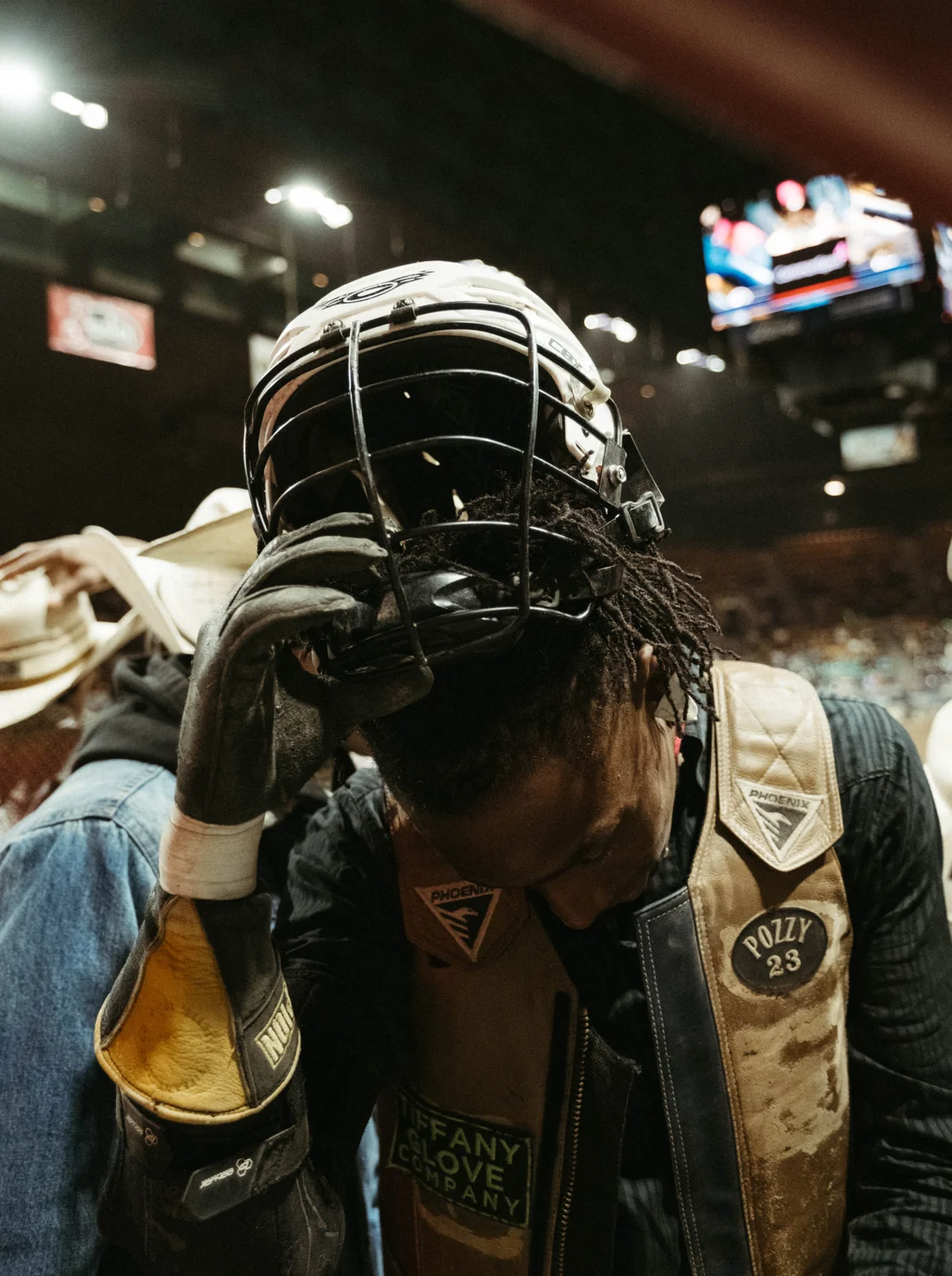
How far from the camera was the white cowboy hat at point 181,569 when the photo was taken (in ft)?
4.12

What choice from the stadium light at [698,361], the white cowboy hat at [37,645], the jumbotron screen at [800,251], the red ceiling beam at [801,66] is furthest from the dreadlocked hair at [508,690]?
the stadium light at [698,361]

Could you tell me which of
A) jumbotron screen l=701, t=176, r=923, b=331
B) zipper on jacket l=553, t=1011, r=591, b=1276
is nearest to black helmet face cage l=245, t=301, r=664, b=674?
zipper on jacket l=553, t=1011, r=591, b=1276

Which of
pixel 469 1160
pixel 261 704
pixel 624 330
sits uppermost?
pixel 624 330

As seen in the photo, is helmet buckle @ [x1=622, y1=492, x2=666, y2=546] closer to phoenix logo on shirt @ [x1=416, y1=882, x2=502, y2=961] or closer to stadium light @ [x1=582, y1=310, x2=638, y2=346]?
phoenix logo on shirt @ [x1=416, y1=882, x2=502, y2=961]

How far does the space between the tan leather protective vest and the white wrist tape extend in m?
0.29

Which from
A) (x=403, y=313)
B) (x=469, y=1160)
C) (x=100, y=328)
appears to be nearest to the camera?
(x=403, y=313)

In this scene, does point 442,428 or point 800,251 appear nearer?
point 442,428

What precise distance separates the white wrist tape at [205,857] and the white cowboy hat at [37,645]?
0.81 m

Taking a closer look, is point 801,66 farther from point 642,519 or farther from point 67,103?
point 67,103

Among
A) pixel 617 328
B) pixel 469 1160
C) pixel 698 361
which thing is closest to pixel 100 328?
pixel 617 328

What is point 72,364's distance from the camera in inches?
168

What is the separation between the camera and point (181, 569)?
1345 mm

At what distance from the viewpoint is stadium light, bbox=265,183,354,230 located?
3443mm

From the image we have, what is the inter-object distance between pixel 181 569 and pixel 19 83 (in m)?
2.30
